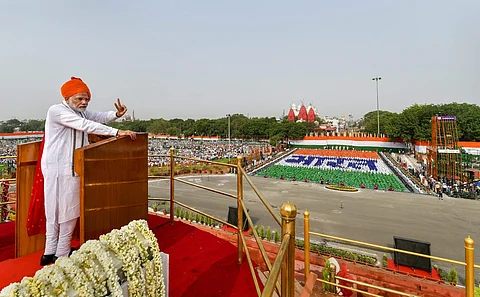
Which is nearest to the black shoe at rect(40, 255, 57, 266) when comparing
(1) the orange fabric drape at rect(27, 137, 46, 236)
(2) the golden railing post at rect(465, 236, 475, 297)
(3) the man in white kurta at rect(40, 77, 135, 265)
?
(3) the man in white kurta at rect(40, 77, 135, 265)

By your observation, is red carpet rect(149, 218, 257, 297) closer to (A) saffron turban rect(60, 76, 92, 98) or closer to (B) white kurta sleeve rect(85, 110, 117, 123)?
(B) white kurta sleeve rect(85, 110, 117, 123)

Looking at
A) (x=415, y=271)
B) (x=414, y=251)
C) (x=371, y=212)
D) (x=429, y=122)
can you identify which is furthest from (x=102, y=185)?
(x=429, y=122)

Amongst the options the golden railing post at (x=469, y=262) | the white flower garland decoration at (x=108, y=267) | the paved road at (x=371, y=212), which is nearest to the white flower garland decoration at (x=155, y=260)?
the white flower garland decoration at (x=108, y=267)

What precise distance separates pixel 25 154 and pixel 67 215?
0.89m

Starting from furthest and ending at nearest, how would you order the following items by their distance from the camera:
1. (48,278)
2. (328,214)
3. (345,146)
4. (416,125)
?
(345,146) < (416,125) < (328,214) < (48,278)

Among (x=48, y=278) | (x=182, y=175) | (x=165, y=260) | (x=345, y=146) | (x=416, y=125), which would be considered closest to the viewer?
(x=48, y=278)

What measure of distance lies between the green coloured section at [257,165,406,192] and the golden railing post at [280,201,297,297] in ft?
80.7

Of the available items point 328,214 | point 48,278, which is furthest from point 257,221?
point 48,278

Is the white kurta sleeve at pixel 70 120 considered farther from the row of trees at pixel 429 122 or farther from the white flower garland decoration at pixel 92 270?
the row of trees at pixel 429 122

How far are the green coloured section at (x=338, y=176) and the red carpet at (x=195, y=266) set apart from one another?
2331 cm

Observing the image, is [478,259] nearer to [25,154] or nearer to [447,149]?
[25,154]

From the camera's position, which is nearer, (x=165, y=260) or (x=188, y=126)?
(x=165, y=260)

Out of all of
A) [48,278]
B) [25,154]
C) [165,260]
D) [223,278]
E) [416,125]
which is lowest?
[223,278]

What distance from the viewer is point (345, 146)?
48312mm
